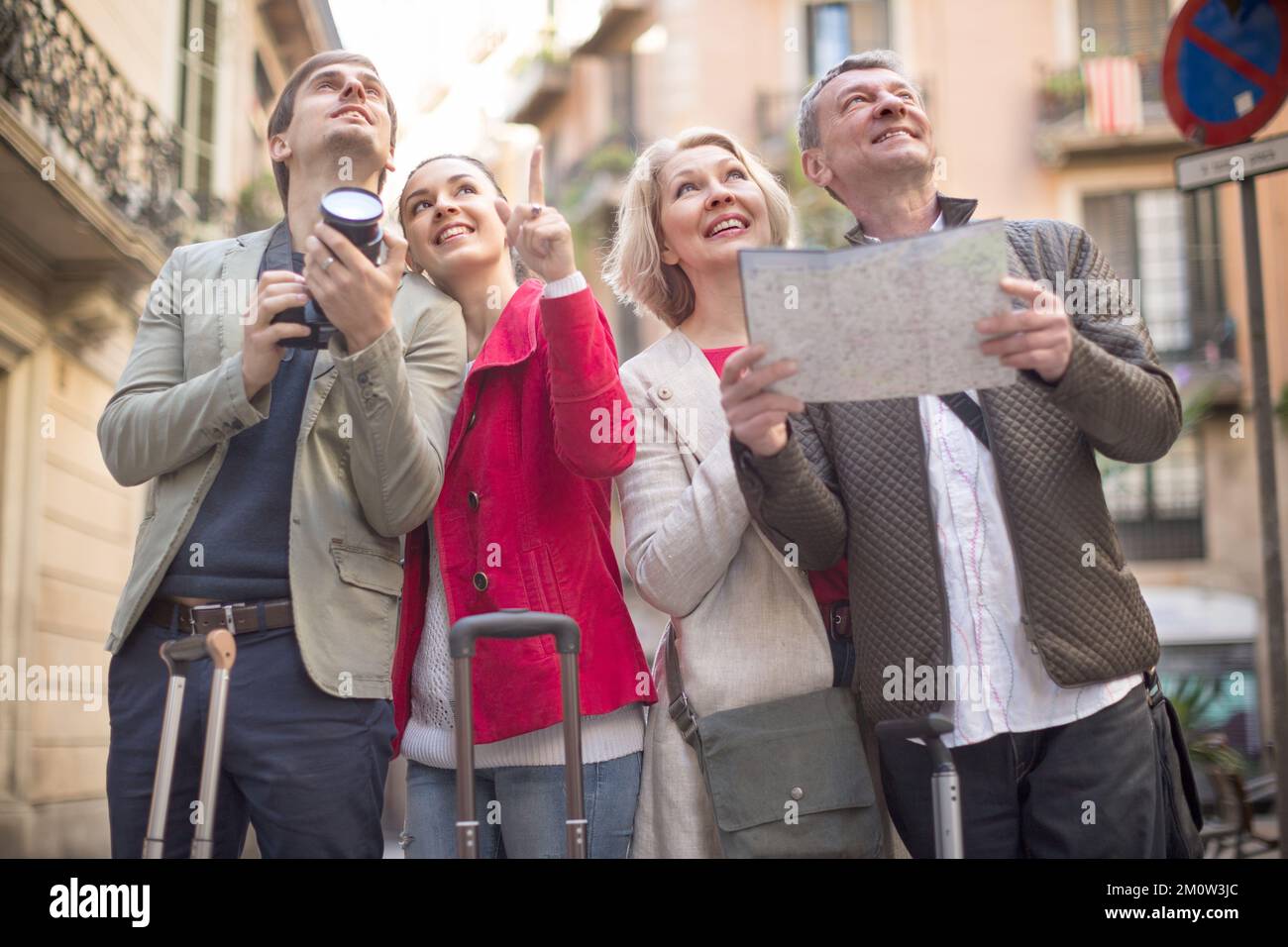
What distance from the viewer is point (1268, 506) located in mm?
2820

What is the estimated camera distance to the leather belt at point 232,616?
6.48 feet

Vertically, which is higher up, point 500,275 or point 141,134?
point 141,134

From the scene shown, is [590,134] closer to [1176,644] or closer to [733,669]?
[1176,644]

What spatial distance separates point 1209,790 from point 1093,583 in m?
5.98

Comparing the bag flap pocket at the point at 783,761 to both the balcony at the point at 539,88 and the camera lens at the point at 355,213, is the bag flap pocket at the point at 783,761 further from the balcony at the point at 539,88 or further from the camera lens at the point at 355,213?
the balcony at the point at 539,88

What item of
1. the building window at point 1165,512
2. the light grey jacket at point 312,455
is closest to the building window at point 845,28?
the building window at point 1165,512

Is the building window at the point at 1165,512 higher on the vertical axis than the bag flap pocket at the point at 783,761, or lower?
higher

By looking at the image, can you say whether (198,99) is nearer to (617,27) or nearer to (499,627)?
(499,627)

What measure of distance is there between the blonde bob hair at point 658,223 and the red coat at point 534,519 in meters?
0.27

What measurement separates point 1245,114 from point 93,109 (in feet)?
19.4

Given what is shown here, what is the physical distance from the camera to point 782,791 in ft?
6.86

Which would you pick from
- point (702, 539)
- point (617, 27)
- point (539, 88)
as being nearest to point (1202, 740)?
point (702, 539)
